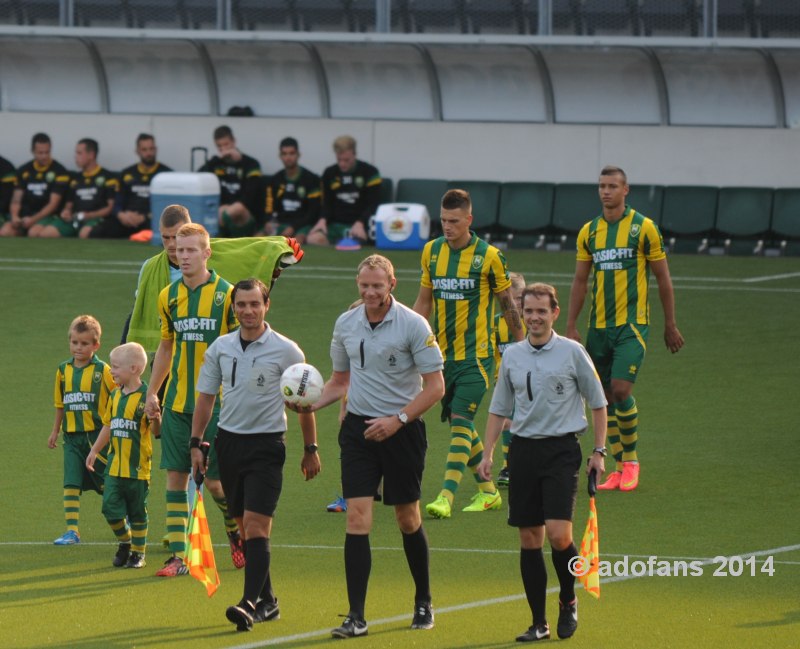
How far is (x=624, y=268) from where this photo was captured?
11.5 meters

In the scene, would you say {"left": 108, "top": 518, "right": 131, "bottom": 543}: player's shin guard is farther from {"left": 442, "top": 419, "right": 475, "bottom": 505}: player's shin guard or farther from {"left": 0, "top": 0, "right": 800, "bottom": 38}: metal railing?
{"left": 0, "top": 0, "right": 800, "bottom": 38}: metal railing

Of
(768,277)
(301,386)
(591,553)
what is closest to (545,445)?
(591,553)

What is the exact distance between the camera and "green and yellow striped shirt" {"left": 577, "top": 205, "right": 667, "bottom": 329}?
1148cm

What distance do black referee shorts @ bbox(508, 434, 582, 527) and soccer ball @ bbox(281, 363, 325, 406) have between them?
105 centimetres

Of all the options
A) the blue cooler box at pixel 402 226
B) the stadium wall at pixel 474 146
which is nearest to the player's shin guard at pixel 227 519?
the blue cooler box at pixel 402 226

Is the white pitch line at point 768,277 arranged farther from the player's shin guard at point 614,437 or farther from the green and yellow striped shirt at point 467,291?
the green and yellow striped shirt at point 467,291

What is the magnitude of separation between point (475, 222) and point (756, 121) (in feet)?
15.6

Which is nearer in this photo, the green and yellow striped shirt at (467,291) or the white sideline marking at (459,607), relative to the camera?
the white sideline marking at (459,607)

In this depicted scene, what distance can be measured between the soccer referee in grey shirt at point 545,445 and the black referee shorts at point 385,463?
0.42 m

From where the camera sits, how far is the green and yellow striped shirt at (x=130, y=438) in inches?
376

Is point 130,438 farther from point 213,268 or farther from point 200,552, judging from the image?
point 200,552

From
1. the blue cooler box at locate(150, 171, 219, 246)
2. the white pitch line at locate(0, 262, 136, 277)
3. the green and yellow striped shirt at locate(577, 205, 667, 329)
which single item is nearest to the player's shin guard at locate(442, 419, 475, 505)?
the green and yellow striped shirt at locate(577, 205, 667, 329)

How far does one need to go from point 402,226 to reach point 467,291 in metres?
12.5

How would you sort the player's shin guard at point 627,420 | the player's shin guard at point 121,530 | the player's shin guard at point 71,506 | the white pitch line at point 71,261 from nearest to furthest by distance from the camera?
1. the player's shin guard at point 121,530
2. the player's shin guard at point 71,506
3. the player's shin guard at point 627,420
4. the white pitch line at point 71,261
